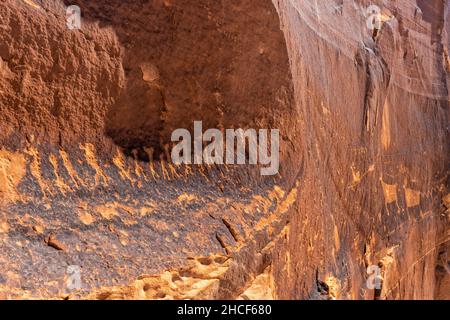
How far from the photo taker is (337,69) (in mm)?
3566

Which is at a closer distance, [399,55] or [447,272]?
[399,55]

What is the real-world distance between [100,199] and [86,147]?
0.26 m

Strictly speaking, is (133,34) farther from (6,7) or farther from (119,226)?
(119,226)

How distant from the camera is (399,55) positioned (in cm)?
Result: 512

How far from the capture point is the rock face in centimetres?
175

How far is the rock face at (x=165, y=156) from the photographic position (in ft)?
5.73

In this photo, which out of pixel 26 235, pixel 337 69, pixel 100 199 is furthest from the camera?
pixel 337 69

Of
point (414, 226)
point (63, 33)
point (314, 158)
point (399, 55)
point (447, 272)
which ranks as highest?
point (399, 55)

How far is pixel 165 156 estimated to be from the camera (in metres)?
2.18

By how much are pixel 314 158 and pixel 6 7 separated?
2019mm

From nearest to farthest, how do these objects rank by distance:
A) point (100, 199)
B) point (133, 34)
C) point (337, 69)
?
1. point (100, 199)
2. point (133, 34)
3. point (337, 69)
